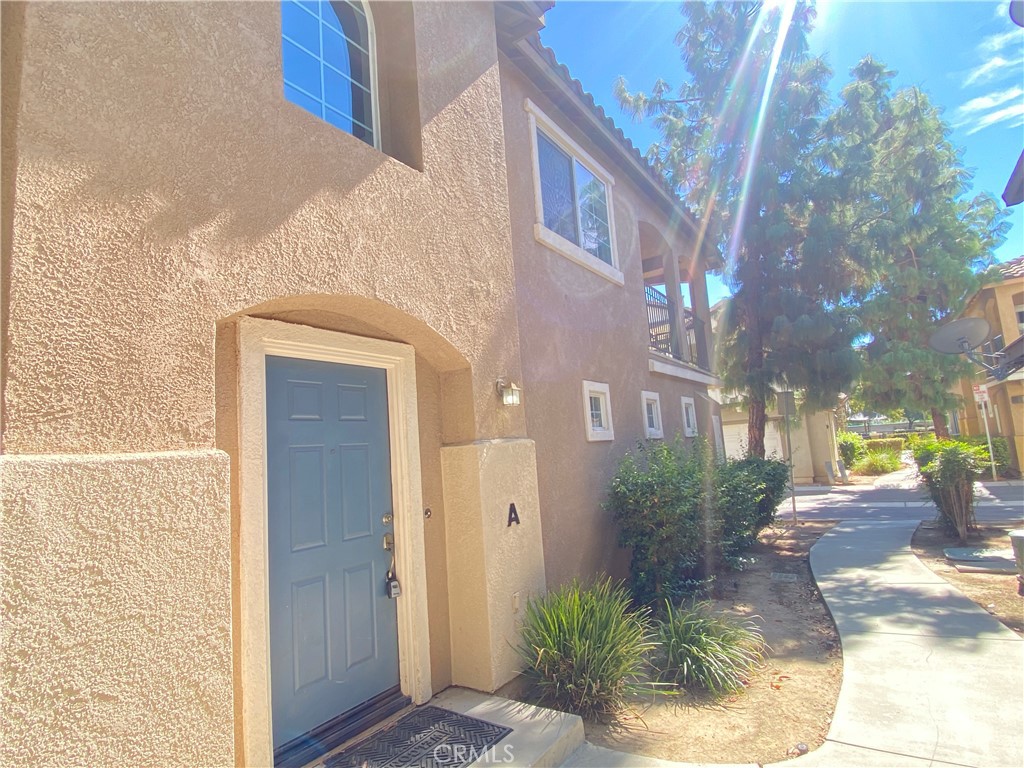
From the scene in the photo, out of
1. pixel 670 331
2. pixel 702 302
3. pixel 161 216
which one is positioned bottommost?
pixel 161 216

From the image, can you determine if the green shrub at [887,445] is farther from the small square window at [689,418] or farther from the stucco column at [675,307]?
the stucco column at [675,307]

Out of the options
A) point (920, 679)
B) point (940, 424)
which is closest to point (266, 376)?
point (920, 679)

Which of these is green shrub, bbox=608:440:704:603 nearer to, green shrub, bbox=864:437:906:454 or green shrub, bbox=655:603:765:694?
green shrub, bbox=655:603:765:694

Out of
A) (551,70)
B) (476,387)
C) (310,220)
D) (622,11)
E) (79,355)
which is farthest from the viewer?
(622,11)

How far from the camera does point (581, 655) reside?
4.34 metres

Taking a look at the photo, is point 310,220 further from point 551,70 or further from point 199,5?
point 551,70

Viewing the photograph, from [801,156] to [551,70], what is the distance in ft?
29.2

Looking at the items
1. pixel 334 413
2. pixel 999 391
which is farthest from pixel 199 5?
pixel 999 391

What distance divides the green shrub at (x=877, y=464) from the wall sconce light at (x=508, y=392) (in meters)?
26.6

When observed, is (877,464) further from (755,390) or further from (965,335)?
(965,335)

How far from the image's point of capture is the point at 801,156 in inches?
516

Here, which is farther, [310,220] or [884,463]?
[884,463]

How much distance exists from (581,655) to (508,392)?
7.28ft

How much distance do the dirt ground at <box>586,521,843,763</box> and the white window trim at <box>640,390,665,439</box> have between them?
3.05 meters
